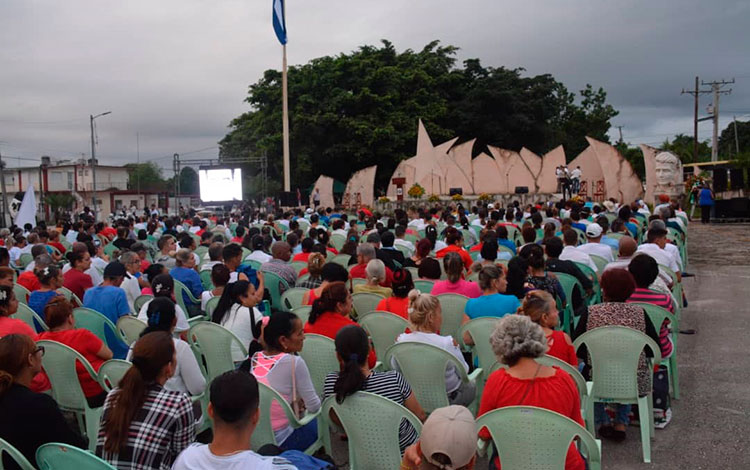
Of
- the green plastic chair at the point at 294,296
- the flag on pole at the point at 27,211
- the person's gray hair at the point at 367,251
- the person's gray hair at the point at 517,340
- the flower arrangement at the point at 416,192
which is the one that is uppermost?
the flower arrangement at the point at 416,192

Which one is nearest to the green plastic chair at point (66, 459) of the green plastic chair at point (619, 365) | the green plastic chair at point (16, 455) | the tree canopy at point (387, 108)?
the green plastic chair at point (16, 455)

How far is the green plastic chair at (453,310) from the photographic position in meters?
4.93

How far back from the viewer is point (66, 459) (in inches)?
87.0

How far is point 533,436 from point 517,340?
466 mm

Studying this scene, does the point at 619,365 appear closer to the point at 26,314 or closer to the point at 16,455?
the point at 16,455

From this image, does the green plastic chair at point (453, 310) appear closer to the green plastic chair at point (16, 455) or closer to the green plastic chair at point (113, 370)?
the green plastic chair at point (113, 370)

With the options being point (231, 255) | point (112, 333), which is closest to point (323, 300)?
point (112, 333)

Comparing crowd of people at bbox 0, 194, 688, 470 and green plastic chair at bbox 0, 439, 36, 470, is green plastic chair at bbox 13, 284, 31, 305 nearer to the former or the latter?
crowd of people at bbox 0, 194, 688, 470

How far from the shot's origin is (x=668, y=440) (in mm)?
3973

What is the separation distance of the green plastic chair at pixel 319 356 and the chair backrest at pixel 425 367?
0.36 meters

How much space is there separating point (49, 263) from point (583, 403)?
5.27m

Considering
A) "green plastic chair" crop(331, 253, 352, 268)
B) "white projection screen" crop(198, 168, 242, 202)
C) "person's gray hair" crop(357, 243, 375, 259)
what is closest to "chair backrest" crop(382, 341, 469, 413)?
"person's gray hair" crop(357, 243, 375, 259)

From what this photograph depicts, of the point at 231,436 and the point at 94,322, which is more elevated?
the point at 231,436

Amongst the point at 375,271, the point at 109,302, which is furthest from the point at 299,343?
the point at 109,302
